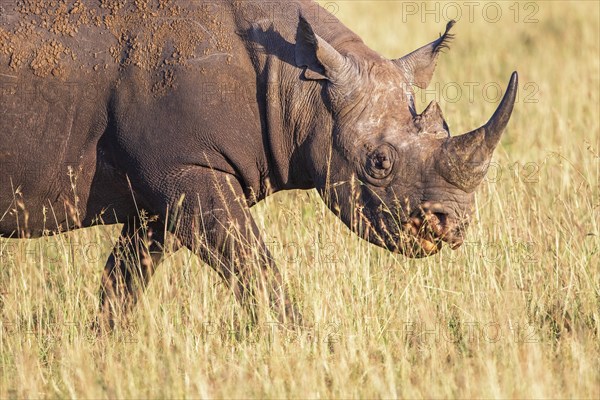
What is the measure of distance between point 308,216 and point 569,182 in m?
2.19

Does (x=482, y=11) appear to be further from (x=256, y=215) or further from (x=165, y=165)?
(x=165, y=165)

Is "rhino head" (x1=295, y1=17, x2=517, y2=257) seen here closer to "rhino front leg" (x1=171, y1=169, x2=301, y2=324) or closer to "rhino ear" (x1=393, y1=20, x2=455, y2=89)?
"rhino ear" (x1=393, y1=20, x2=455, y2=89)

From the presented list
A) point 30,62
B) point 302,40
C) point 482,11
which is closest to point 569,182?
point 302,40

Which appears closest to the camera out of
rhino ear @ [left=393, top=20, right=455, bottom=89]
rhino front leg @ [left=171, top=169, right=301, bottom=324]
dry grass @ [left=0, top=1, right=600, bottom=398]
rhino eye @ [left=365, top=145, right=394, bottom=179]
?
dry grass @ [left=0, top=1, right=600, bottom=398]

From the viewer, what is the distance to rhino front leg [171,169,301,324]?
6699mm

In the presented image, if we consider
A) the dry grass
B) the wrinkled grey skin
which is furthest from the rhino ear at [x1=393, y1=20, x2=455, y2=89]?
the dry grass

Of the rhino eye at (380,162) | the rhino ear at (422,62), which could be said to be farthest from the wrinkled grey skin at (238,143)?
the rhino ear at (422,62)

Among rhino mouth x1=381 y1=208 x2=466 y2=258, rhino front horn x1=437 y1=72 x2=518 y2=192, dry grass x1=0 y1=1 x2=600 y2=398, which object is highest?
rhino front horn x1=437 y1=72 x2=518 y2=192

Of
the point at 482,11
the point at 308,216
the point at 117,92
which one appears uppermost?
the point at 482,11

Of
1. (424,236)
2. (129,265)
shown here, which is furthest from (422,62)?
(129,265)

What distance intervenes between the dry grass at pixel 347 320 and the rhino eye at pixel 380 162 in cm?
59

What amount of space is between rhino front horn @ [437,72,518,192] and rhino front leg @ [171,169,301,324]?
119cm

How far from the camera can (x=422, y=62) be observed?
24.7 ft

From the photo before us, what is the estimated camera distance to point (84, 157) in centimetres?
704
